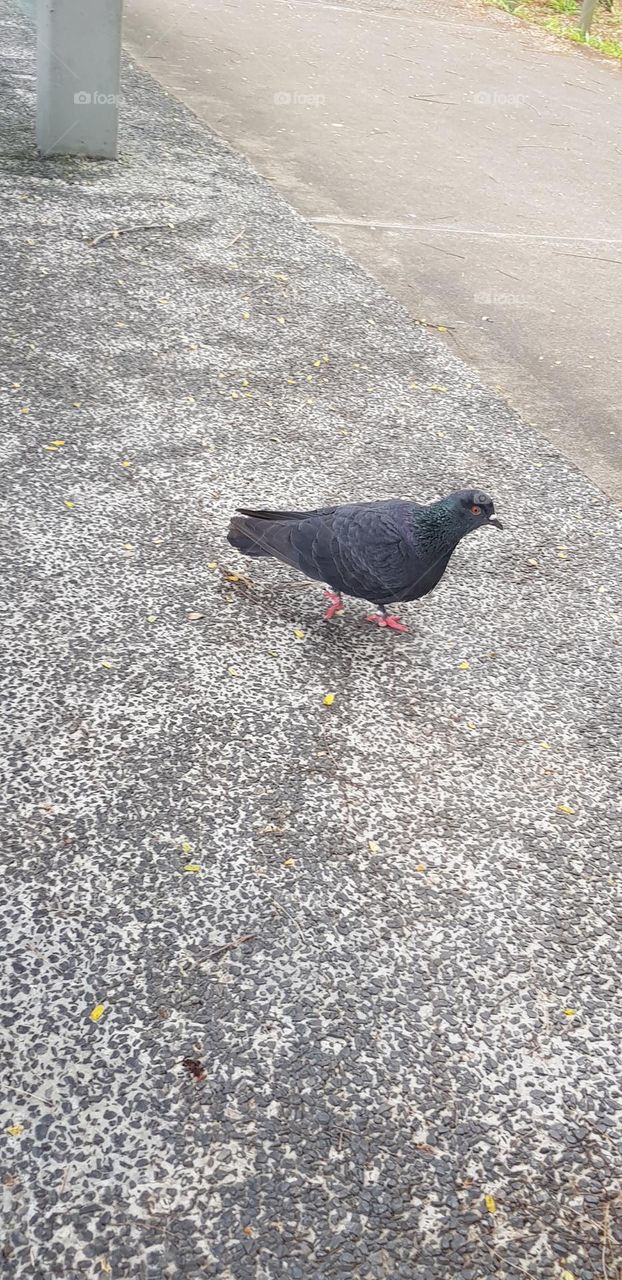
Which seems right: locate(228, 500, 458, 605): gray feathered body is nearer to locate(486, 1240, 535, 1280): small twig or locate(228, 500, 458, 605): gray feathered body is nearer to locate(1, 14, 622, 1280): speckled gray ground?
locate(1, 14, 622, 1280): speckled gray ground

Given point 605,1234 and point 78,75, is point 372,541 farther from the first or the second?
point 78,75

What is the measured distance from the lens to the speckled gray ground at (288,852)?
6.67 ft

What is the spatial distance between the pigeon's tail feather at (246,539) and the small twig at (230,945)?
4.60 ft

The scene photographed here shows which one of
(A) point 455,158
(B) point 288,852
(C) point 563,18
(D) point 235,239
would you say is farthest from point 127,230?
(C) point 563,18

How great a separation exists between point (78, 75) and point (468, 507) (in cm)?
467

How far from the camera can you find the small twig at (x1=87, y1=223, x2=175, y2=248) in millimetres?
5922

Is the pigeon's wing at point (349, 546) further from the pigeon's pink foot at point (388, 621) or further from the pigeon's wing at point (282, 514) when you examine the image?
the pigeon's pink foot at point (388, 621)

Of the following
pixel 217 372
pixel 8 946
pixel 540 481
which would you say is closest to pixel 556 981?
pixel 8 946

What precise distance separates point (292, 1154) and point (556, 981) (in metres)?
0.79

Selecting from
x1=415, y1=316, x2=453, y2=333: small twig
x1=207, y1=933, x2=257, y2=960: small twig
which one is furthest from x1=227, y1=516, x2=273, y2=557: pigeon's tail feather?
x1=415, y1=316, x2=453, y2=333: small twig

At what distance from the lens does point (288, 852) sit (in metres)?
2.72

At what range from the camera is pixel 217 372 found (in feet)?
16.5

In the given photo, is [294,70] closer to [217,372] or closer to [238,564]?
[217,372]

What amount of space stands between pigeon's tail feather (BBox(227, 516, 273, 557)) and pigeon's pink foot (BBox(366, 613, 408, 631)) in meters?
0.43
